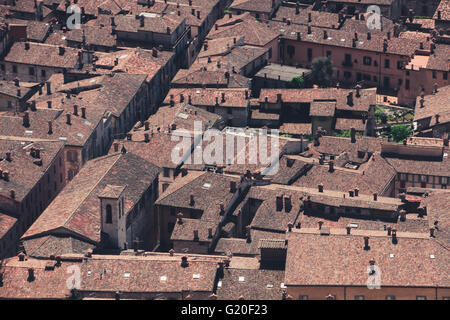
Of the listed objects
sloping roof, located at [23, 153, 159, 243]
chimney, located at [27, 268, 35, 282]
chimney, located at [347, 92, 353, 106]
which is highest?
chimney, located at [347, 92, 353, 106]

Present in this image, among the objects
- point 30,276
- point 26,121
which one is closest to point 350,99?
point 26,121

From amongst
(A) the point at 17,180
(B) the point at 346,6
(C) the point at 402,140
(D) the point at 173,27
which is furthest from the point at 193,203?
(B) the point at 346,6

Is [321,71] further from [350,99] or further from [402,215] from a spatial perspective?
[402,215]

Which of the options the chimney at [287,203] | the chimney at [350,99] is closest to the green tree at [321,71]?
the chimney at [350,99]

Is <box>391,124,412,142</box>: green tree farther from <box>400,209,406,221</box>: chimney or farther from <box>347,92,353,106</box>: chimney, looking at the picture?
<box>400,209,406,221</box>: chimney

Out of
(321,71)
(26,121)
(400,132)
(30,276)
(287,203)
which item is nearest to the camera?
(30,276)

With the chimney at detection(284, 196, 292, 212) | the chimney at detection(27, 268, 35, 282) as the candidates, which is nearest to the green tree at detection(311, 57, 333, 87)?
the chimney at detection(284, 196, 292, 212)
